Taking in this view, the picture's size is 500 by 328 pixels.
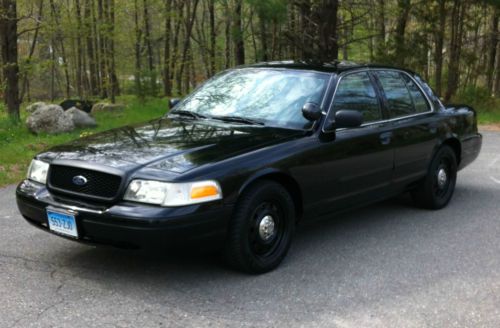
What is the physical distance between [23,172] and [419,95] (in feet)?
17.4

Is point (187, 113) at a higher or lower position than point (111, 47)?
lower

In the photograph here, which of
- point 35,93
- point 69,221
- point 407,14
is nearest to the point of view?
point 69,221

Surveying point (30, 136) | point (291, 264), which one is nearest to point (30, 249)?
point (291, 264)

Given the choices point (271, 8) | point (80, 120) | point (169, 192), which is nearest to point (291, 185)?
point (169, 192)

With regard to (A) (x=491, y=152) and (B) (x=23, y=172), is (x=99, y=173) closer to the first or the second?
(B) (x=23, y=172)

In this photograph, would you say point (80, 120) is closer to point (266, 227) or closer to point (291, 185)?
point (291, 185)

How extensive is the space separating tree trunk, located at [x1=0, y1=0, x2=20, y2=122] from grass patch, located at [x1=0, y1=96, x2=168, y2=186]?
1715mm

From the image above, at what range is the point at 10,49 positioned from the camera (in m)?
12.9

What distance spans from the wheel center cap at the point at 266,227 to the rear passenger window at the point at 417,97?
8.19ft

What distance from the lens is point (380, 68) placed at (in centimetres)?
563

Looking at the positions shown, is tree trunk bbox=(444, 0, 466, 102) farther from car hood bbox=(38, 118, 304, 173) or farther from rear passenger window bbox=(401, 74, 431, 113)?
car hood bbox=(38, 118, 304, 173)

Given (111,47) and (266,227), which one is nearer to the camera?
(266,227)

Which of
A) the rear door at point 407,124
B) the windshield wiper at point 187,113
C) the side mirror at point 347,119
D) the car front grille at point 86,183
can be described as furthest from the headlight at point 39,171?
the rear door at point 407,124

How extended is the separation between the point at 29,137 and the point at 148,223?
769 cm
